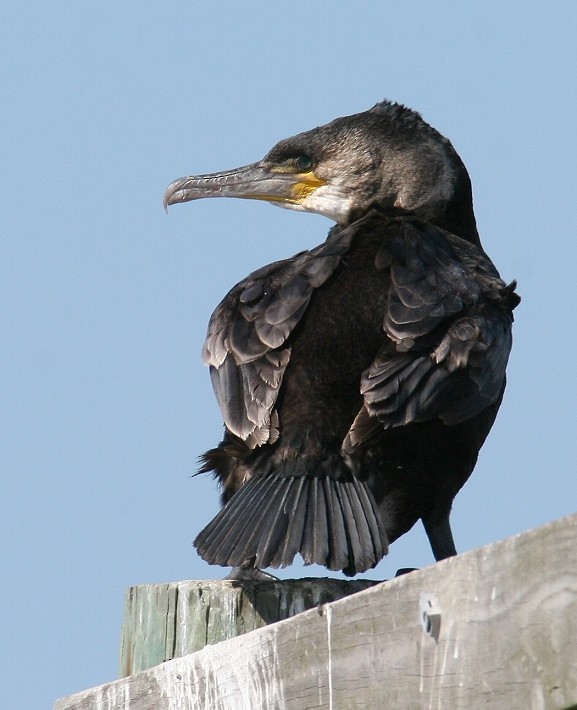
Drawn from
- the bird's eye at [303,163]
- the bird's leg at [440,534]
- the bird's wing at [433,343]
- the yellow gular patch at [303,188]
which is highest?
the bird's eye at [303,163]

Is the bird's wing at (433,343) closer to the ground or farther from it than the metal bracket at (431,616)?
farther from it

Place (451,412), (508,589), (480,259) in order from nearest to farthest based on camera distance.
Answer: (508,589)
(451,412)
(480,259)

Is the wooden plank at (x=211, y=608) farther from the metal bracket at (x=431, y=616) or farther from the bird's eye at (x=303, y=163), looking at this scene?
the bird's eye at (x=303, y=163)

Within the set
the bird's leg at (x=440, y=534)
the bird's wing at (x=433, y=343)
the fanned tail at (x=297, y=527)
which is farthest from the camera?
the bird's leg at (x=440, y=534)

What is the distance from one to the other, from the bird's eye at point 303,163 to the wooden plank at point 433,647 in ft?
12.1

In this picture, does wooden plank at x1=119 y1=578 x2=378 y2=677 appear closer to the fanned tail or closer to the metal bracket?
the fanned tail

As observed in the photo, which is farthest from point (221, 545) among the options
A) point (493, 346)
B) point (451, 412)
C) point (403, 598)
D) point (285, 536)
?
point (403, 598)

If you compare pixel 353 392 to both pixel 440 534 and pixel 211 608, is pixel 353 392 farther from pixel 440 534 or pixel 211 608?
pixel 211 608

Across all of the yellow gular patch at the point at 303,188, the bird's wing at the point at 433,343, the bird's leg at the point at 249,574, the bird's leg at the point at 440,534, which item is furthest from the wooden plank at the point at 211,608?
the yellow gular patch at the point at 303,188

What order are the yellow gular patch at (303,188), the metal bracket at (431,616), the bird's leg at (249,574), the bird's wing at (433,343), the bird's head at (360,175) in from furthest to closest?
the yellow gular patch at (303,188) → the bird's head at (360,175) → the bird's wing at (433,343) → the bird's leg at (249,574) → the metal bracket at (431,616)

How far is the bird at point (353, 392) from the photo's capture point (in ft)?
11.7

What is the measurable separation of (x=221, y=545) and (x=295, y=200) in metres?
2.75

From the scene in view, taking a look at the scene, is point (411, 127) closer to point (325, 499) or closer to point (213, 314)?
point (213, 314)

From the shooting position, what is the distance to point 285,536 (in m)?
3.43
